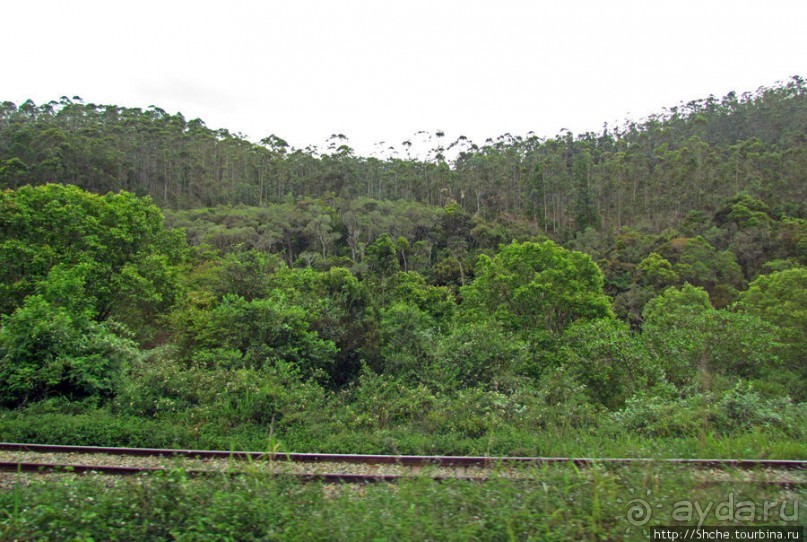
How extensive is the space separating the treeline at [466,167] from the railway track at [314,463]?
43.1 metres

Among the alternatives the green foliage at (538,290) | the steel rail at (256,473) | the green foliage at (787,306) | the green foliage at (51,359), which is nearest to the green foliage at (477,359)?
the green foliage at (538,290)

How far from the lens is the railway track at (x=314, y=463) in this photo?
5543 millimetres

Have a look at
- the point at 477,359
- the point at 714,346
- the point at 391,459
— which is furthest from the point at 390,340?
the point at 714,346

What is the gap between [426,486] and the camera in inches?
175

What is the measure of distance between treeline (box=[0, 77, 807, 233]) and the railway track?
43066 mm

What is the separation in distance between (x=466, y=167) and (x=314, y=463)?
5654 cm

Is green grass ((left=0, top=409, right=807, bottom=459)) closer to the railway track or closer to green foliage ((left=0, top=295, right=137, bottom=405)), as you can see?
the railway track

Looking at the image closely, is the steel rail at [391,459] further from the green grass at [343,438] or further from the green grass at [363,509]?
the green grass at [363,509]

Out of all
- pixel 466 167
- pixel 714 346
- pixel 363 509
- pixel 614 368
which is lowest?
pixel 614 368

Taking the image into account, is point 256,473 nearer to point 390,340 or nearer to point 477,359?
point 477,359

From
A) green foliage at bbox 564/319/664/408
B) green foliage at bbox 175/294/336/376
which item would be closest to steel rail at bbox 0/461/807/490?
green foliage at bbox 175/294/336/376

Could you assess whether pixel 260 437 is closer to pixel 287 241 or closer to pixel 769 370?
pixel 769 370

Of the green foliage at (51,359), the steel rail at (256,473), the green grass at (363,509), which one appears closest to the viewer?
the green grass at (363,509)

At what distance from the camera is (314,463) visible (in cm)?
672
